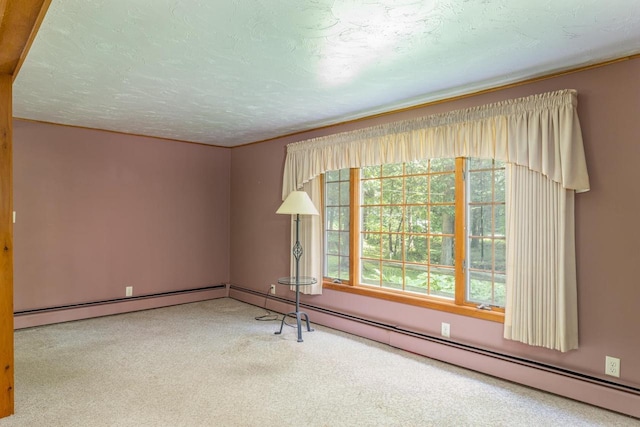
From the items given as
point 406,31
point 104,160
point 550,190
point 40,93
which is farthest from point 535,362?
point 104,160

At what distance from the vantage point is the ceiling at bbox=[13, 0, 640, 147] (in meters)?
Answer: 1.96

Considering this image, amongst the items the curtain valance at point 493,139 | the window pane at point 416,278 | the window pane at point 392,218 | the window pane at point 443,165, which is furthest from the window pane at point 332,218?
the window pane at point 443,165

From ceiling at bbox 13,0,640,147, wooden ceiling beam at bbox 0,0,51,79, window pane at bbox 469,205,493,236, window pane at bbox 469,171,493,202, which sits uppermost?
ceiling at bbox 13,0,640,147

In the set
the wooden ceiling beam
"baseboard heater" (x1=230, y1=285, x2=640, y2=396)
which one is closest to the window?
"baseboard heater" (x1=230, y1=285, x2=640, y2=396)

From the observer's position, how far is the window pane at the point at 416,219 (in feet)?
12.3

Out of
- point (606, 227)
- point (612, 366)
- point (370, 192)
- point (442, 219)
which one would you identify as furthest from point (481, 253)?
point (370, 192)

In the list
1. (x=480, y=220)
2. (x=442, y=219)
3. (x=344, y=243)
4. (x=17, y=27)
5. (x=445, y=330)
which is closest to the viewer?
(x=17, y=27)

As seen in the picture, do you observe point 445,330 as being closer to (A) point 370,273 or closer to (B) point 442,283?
(B) point 442,283

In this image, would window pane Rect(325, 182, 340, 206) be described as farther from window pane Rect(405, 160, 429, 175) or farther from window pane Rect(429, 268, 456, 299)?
window pane Rect(429, 268, 456, 299)

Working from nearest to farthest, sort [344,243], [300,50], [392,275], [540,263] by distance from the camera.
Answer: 1. [300,50]
2. [540,263]
3. [392,275]
4. [344,243]

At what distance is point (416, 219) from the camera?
12.6 ft

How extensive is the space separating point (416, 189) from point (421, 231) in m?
0.42

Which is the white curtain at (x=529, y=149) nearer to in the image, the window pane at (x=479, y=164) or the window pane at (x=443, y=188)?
the window pane at (x=479, y=164)

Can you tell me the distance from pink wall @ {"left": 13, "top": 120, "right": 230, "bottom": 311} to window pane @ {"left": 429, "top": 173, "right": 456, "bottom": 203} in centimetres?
359
